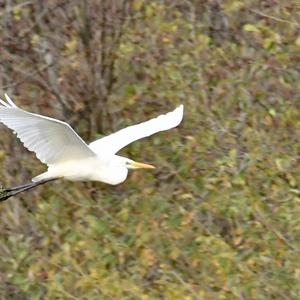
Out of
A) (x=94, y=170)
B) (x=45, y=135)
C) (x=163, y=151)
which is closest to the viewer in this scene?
(x=45, y=135)

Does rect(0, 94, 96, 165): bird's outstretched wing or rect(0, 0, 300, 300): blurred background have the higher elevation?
rect(0, 94, 96, 165): bird's outstretched wing

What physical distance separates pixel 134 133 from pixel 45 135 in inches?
24.9

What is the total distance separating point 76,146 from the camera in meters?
6.52

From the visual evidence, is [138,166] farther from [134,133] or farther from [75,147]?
[75,147]

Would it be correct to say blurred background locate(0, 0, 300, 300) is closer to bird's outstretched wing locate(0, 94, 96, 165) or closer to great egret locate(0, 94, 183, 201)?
great egret locate(0, 94, 183, 201)

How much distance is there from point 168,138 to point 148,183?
30cm

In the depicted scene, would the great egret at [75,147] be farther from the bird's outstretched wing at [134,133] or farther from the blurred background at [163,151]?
the blurred background at [163,151]

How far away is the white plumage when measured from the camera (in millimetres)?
6246

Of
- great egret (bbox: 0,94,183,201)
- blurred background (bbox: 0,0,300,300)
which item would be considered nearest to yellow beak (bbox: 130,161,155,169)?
great egret (bbox: 0,94,183,201)

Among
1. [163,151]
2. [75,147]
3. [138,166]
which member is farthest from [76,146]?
[163,151]

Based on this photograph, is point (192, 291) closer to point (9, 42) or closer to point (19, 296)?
point (19, 296)

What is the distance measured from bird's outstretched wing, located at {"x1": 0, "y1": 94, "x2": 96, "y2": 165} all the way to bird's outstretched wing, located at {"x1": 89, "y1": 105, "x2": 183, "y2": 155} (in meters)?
0.22

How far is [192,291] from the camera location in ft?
21.1

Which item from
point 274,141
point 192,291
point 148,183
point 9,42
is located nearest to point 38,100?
point 9,42
